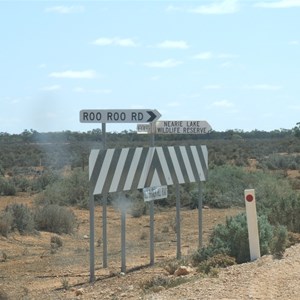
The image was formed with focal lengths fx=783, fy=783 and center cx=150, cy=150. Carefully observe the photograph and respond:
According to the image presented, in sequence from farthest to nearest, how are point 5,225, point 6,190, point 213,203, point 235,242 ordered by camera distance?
point 6,190
point 213,203
point 5,225
point 235,242

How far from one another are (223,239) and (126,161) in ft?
6.96

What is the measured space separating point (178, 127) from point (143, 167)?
56.2 inches

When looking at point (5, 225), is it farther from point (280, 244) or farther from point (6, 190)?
point (6, 190)

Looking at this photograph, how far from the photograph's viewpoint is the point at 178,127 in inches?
585

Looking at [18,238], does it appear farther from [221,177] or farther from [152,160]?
[221,177]

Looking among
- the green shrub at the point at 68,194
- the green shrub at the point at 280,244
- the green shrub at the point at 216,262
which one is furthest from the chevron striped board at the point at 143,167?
the green shrub at the point at 68,194

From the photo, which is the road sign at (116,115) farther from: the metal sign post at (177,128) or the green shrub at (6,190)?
the green shrub at (6,190)

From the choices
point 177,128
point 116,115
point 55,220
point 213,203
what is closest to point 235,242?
point 177,128

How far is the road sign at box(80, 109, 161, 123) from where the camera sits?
43.2 ft

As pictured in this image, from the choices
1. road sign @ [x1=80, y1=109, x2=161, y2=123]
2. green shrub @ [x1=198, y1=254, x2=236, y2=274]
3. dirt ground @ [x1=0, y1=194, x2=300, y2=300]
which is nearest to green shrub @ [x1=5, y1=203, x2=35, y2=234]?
dirt ground @ [x1=0, y1=194, x2=300, y2=300]

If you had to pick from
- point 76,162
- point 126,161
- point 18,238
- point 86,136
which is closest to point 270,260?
point 126,161

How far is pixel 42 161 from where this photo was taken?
213ft

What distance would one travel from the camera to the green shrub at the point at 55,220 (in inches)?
812

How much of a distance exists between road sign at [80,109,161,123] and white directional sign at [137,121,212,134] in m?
0.84
